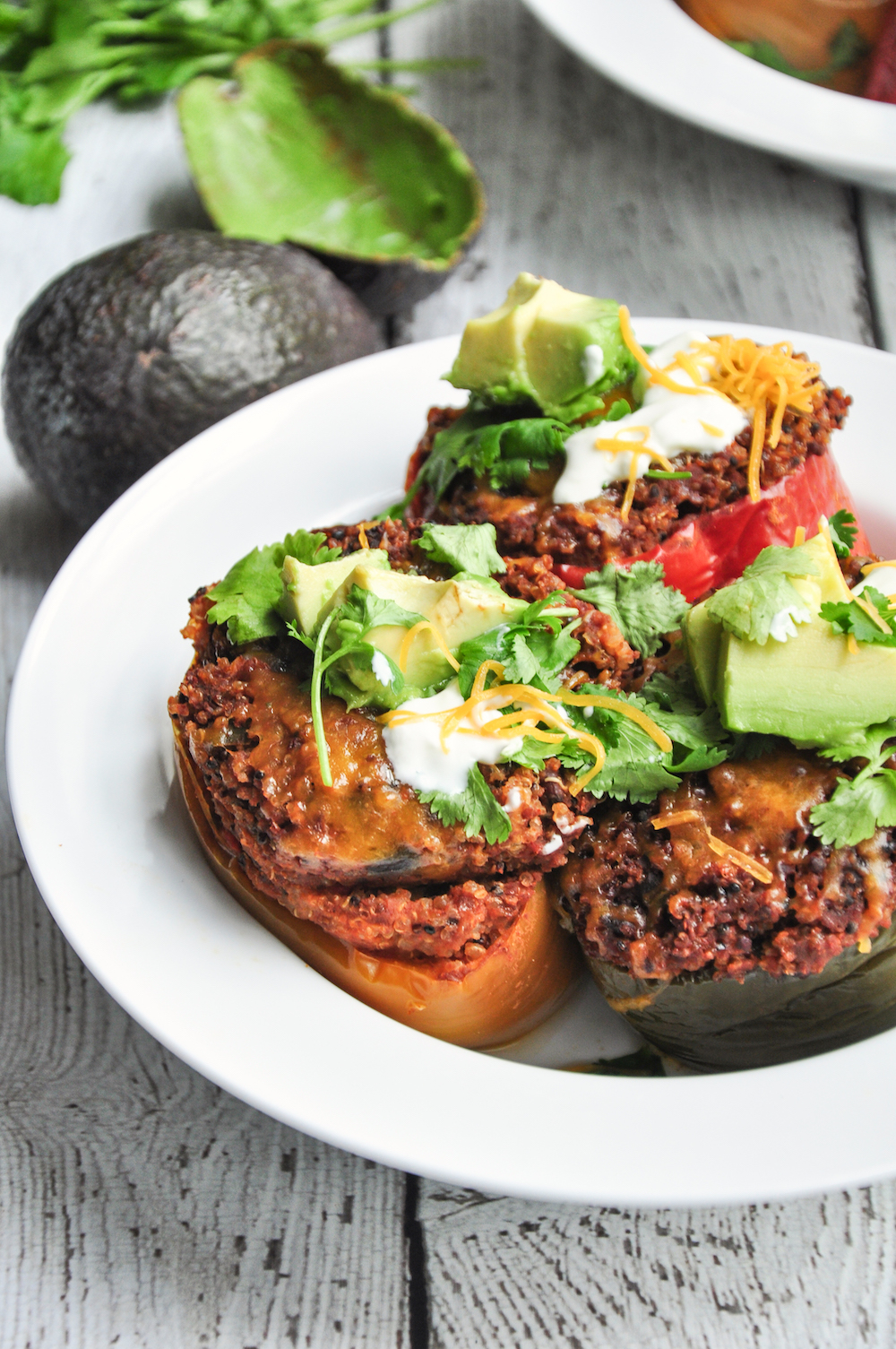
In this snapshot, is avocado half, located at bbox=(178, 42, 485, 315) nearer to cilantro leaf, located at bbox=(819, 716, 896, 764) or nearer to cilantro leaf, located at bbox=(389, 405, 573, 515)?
cilantro leaf, located at bbox=(389, 405, 573, 515)

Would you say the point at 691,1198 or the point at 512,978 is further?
the point at 512,978

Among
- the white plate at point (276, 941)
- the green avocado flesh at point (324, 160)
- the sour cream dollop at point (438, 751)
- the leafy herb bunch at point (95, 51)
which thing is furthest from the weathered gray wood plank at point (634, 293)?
the sour cream dollop at point (438, 751)

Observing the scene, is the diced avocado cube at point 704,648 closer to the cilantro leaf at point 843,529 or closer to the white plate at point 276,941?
the cilantro leaf at point 843,529

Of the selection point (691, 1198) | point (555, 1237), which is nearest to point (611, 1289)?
point (555, 1237)

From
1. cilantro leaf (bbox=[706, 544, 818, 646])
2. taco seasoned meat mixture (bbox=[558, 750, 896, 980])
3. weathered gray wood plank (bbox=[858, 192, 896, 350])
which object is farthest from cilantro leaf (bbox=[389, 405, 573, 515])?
weathered gray wood plank (bbox=[858, 192, 896, 350])

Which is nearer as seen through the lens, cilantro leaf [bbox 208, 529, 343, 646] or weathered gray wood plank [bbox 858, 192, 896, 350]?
cilantro leaf [bbox 208, 529, 343, 646]

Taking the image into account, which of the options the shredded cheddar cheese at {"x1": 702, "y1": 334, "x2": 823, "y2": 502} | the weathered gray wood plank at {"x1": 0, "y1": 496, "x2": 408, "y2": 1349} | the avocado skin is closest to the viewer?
the weathered gray wood plank at {"x1": 0, "y1": 496, "x2": 408, "y2": 1349}

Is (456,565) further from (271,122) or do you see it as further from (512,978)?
(271,122)

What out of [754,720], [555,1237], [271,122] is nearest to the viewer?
[754,720]
